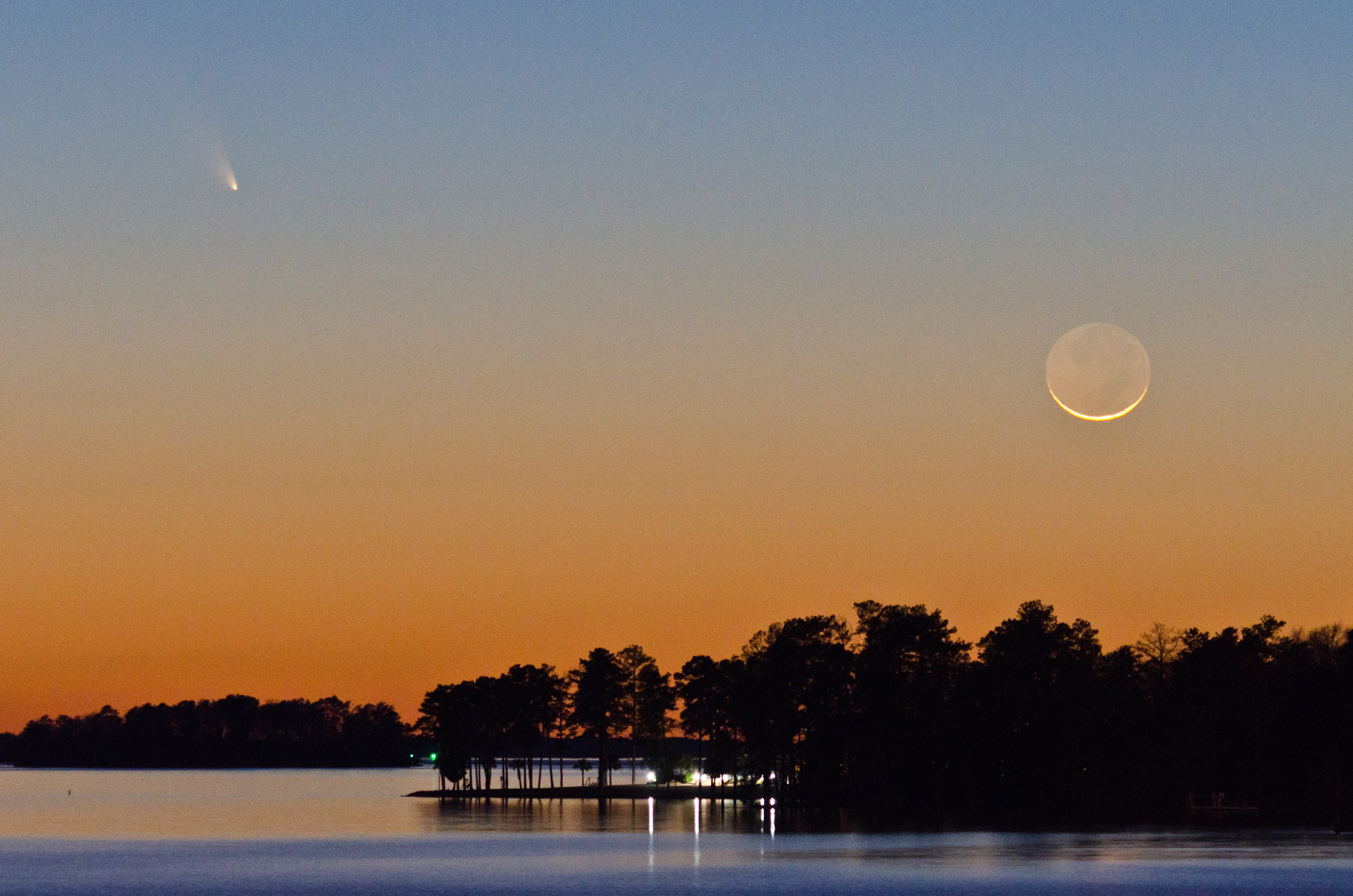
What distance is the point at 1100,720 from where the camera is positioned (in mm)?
173500

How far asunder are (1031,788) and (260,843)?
7786 cm

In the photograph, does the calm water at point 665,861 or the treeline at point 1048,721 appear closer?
the calm water at point 665,861

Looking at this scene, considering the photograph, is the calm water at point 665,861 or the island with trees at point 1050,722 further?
the island with trees at point 1050,722

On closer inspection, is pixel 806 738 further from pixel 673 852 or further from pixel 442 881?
pixel 442 881

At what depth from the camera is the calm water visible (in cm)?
9081

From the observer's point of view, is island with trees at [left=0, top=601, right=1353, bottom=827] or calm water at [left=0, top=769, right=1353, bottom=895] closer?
calm water at [left=0, top=769, right=1353, bottom=895]

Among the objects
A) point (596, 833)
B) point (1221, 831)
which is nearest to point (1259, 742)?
point (1221, 831)

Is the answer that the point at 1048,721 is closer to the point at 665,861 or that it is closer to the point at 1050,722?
the point at 1050,722

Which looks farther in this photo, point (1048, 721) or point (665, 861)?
point (1048, 721)

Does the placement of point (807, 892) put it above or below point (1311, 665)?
below

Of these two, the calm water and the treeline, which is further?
the treeline

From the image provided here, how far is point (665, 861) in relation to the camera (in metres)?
108

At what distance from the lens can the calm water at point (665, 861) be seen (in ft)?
298

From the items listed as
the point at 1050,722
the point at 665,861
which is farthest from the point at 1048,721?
the point at 665,861
